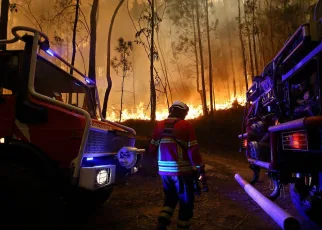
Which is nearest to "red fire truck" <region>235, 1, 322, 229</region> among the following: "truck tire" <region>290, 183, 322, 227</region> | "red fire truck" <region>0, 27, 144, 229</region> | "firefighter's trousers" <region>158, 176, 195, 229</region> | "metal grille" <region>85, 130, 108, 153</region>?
"truck tire" <region>290, 183, 322, 227</region>

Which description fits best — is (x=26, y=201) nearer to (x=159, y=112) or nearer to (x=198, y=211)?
(x=198, y=211)

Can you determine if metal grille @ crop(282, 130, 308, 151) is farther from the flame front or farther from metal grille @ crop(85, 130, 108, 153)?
the flame front

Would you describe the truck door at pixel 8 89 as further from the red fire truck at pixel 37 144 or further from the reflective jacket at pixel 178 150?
the reflective jacket at pixel 178 150

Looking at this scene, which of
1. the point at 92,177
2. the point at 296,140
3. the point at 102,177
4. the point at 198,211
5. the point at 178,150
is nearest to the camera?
the point at 296,140

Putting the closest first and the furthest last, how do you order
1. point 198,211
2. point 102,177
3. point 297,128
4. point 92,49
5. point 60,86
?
point 297,128
point 102,177
point 60,86
point 198,211
point 92,49

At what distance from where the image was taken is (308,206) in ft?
13.5

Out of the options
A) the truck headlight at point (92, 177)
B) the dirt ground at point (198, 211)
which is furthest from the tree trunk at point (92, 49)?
the truck headlight at point (92, 177)

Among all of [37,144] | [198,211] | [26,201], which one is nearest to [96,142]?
[37,144]

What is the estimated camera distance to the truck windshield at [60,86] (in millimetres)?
3916

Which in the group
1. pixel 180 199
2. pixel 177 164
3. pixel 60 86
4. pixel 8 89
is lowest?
pixel 180 199

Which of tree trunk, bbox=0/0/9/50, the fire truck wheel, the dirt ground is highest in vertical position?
tree trunk, bbox=0/0/9/50

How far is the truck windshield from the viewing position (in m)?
3.92

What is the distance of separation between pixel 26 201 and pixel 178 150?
6.49 ft

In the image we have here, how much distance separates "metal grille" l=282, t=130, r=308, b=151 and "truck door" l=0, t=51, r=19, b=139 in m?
3.39
